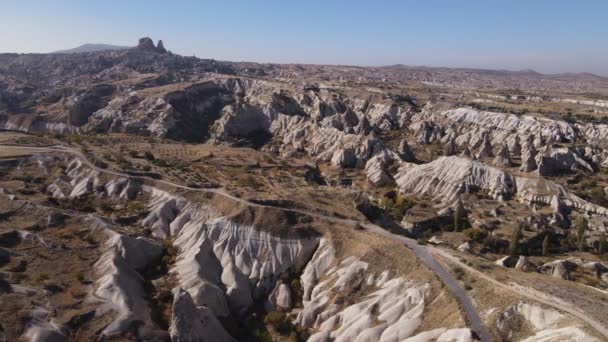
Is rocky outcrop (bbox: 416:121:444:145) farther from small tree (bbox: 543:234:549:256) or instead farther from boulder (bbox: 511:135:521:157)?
small tree (bbox: 543:234:549:256)

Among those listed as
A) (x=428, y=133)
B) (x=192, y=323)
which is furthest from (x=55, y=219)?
(x=428, y=133)

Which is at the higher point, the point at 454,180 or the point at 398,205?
the point at 454,180

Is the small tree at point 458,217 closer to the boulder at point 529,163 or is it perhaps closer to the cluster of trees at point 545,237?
the cluster of trees at point 545,237

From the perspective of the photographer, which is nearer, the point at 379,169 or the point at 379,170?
the point at 379,170

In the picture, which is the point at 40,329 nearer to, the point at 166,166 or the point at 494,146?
the point at 166,166

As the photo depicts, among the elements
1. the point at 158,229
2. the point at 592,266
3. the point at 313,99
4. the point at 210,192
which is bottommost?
the point at 592,266

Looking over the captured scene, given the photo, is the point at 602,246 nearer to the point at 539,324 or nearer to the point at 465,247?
the point at 465,247

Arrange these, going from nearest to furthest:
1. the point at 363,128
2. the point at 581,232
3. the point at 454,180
→ the point at 581,232
the point at 454,180
the point at 363,128

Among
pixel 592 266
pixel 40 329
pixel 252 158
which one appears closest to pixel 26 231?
pixel 40 329

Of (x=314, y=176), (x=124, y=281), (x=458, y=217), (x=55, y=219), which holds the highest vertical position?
(x=55, y=219)

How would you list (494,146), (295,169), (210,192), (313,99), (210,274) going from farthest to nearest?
(313,99), (494,146), (295,169), (210,192), (210,274)

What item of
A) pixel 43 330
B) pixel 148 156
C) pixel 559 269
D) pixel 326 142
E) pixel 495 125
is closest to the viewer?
pixel 43 330
